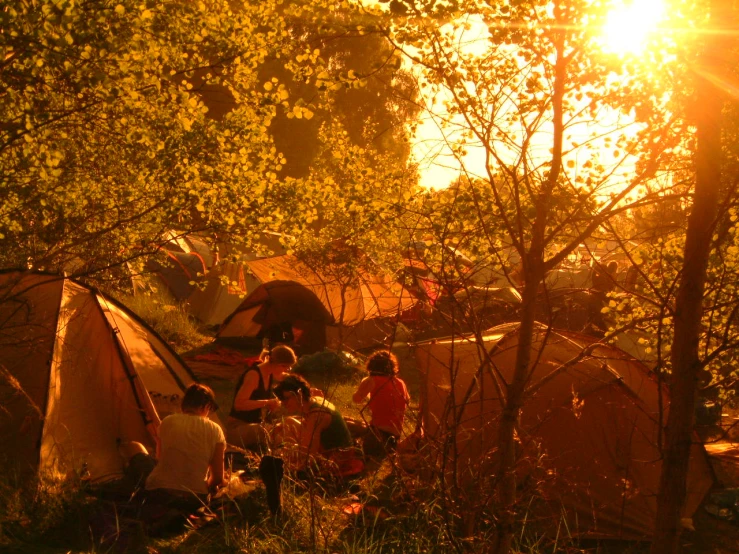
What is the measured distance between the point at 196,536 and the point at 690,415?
358 cm

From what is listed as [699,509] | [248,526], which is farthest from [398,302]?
[699,509]

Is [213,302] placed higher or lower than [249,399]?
higher

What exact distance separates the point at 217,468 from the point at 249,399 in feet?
5.36

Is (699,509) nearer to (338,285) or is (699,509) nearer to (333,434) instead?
(333,434)

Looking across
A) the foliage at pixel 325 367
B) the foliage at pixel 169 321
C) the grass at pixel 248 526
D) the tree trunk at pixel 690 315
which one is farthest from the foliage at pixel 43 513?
the foliage at pixel 169 321

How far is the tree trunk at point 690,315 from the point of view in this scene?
3207 mm

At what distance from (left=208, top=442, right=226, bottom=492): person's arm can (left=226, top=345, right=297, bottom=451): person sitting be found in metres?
1.41

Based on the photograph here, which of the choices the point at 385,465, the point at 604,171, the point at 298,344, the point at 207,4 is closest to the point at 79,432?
the point at 385,465

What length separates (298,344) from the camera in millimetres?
14555

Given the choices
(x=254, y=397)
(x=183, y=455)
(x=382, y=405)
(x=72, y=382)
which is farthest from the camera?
(x=254, y=397)

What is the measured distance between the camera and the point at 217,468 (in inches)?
240

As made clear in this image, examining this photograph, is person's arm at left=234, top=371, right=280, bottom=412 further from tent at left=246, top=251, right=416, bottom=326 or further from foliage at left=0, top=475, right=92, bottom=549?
tent at left=246, top=251, right=416, bottom=326

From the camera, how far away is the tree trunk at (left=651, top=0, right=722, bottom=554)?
3207 millimetres

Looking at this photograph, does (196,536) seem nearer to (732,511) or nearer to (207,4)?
(732,511)
